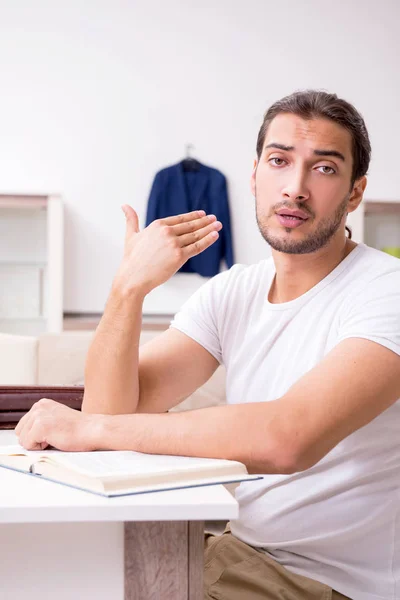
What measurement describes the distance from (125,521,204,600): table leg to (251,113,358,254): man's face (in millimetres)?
759

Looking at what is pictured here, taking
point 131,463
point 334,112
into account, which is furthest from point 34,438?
point 334,112

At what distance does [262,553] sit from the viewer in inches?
49.9

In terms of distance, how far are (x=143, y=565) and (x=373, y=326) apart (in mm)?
559

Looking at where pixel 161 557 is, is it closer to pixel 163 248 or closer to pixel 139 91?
pixel 163 248

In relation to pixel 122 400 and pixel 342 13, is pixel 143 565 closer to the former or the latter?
pixel 122 400

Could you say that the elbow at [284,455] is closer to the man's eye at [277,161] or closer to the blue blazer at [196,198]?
the man's eye at [277,161]

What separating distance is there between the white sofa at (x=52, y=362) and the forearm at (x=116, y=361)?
866 mm

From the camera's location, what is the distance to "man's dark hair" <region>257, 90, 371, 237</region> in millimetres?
1518

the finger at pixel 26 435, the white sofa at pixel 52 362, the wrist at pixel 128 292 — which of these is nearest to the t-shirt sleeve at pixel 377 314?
the wrist at pixel 128 292

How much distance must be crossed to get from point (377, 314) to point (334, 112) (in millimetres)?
474

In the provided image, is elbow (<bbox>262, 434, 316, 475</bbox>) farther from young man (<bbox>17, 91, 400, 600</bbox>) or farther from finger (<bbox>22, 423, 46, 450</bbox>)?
finger (<bbox>22, 423, 46, 450</bbox>)

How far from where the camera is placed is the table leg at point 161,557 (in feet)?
2.68

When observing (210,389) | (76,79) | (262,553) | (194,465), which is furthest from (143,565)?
(76,79)

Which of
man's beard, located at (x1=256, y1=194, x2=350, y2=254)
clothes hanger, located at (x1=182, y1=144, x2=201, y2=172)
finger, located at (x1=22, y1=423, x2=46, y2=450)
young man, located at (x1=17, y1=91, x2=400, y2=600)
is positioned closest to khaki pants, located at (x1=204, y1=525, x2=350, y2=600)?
young man, located at (x1=17, y1=91, x2=400, y2=600)
